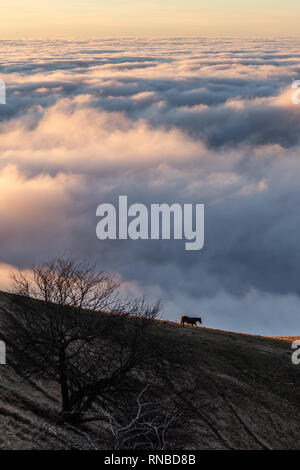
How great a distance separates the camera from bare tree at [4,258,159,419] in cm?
3184

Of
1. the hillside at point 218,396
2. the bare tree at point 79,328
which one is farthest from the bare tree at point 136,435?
the bare tree at point 79,328

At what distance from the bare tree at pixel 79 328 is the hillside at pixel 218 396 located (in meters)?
2.87

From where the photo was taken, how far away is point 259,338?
7238 cm

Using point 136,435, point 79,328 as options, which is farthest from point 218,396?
point 136,435

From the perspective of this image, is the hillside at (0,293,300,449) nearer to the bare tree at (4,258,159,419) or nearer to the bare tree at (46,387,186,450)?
the bare tree at (46,387,186,450)

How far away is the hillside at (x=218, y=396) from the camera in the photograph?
29.9 m

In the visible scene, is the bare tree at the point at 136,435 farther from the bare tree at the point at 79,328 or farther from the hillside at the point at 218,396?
the bare tree at the point at 79,328

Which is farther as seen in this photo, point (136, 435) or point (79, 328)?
point (79, 328)

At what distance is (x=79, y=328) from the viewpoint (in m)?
32.7

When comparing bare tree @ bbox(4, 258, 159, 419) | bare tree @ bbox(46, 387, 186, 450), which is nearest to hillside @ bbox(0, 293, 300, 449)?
bare tree @ bbox(46, 387, 186, 450)

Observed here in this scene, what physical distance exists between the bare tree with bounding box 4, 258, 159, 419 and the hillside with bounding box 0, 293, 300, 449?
2.87m

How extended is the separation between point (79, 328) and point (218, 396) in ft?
69.4

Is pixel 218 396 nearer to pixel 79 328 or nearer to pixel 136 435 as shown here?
pixel 79 328
